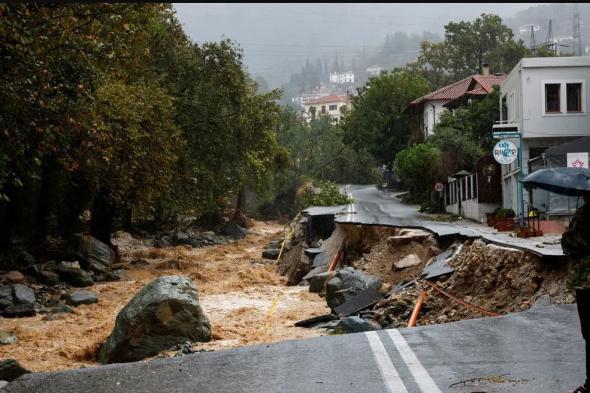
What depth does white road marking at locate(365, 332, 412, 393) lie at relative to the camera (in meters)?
6.45

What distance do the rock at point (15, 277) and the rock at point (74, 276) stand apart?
73.1 inches

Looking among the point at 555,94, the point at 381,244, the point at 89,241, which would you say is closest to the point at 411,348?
the point at 381,244

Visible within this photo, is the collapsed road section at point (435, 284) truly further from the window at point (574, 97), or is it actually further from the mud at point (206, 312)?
the window at point (574, 97)

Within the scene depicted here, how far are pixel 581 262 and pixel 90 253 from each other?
26597mm

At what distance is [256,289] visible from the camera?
2438 cm

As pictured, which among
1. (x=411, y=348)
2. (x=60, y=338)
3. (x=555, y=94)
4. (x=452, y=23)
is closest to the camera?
(x=411, y=348)

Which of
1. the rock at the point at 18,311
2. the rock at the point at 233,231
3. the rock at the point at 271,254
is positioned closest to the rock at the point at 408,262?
the rock at the point at 18,311

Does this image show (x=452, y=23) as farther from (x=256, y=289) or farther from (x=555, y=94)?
(x=256, y=289)

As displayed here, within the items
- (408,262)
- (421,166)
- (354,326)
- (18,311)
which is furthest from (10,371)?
(421,166)

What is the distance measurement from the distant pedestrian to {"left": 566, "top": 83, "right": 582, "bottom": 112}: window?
31291 millimetres

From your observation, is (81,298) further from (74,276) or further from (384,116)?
(384,116)

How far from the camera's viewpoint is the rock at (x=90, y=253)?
28828mm

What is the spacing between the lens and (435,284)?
46.8ft

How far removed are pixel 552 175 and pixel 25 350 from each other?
1170 cm
